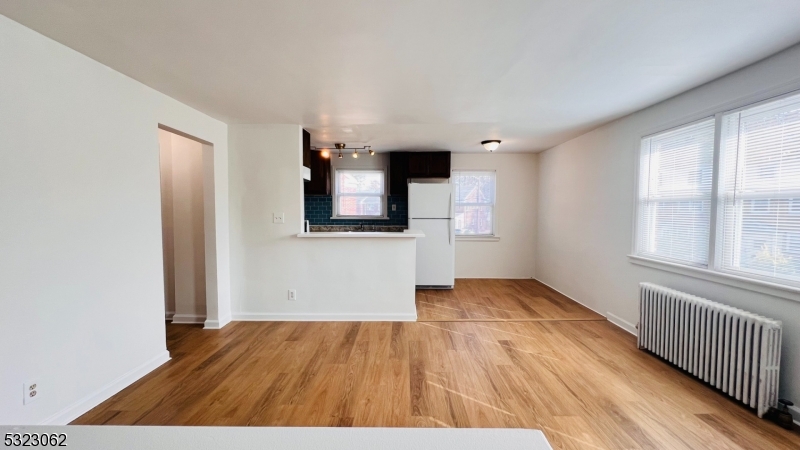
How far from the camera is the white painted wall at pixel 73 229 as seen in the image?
1485 millimetres

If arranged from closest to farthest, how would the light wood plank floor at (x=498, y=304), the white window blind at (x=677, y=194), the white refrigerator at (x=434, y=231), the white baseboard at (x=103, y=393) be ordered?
the white baseboard at (x=103, y=393) < the white window blind at (x=677, y=194) < the light wood plank floor at (x=498, y=304) < the white refrigerator at (x=434, y=231)

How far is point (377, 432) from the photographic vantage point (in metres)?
0.57

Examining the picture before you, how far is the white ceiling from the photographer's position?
139 centimetres

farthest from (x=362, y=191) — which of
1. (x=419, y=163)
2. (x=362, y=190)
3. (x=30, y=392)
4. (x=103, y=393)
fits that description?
(x=30, y=392)

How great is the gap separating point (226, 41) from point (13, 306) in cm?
175

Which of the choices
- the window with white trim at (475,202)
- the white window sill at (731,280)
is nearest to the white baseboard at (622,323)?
the white window sill at (731,280)

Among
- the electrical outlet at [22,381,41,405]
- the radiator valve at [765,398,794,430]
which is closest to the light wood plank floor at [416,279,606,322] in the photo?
the radiator valve at [765,398,794,430]

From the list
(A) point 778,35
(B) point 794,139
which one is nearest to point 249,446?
(A) point 778,35

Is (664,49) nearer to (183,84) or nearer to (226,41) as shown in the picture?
(226,41)

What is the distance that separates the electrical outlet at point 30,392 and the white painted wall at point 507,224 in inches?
189

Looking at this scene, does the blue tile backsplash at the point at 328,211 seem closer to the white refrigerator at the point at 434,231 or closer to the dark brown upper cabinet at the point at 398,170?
the dark brown upper cabinet at the point at 398,170

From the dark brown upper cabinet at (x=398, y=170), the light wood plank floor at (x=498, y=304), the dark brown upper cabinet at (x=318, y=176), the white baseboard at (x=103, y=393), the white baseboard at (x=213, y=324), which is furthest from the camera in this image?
the dark brown upper cabinet at (x=398, y=170)

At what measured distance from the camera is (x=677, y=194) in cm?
256

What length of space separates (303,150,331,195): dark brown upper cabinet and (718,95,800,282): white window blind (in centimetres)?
454
